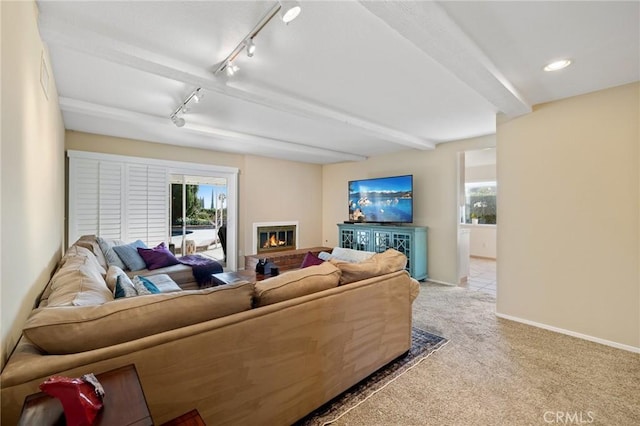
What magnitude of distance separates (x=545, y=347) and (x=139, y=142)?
5.72 m

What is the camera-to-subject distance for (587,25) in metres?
1.71

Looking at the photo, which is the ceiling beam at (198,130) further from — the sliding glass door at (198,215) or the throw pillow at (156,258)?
the throw pillow at (156,258)

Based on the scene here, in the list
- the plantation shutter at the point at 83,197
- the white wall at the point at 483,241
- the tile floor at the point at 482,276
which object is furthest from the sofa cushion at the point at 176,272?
the white wall at the point at 483,241

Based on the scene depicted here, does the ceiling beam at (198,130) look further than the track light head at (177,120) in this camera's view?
No

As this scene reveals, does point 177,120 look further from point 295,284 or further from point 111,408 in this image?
point 111,408

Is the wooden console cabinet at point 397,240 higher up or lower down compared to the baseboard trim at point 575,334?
higher up

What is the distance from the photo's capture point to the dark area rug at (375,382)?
5.42ft

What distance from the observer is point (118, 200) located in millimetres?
4191

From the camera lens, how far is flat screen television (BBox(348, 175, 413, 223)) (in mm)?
4848

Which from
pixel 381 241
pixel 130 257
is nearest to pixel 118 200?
pixel 130 257

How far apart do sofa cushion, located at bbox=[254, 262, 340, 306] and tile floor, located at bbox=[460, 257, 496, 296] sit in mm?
3297

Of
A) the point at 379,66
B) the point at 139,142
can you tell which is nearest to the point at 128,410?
the point at 379,66

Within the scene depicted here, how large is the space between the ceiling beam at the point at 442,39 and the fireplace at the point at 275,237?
Result: 4.49 meters

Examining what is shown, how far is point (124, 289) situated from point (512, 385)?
269cm
